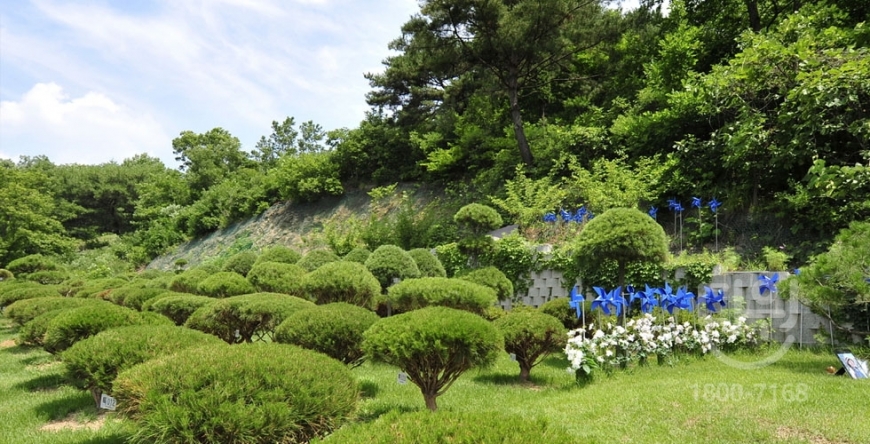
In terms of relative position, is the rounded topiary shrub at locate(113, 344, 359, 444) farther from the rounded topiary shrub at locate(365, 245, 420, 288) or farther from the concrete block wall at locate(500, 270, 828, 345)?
the rounded topiary shrub at locate(365, 245, 420, 288)

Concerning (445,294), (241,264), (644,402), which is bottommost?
(644,402)

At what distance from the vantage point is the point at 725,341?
6441 millimetres

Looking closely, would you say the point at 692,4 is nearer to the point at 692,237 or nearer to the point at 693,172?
the point at 693,172

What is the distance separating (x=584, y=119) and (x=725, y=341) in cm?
891

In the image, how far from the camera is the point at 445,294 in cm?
704

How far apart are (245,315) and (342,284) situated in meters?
1.76

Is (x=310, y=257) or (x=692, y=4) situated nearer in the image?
(x=310, y=257)

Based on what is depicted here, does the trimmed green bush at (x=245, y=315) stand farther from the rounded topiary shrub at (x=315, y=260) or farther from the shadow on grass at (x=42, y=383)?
the rounded topiary shrub at (x=315, y=260)

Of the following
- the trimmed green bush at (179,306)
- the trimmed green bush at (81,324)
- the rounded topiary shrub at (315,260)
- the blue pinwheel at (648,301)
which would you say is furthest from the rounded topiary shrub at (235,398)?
the rounded topiary shrub at (315,260)

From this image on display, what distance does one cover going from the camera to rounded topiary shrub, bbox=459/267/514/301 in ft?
29.3

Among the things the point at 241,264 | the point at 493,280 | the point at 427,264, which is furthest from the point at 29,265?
the point at 493,280

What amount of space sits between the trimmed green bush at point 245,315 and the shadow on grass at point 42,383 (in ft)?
6.47

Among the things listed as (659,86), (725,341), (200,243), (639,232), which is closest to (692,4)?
(659,86)

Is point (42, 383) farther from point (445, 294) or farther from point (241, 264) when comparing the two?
point (241, 264)
